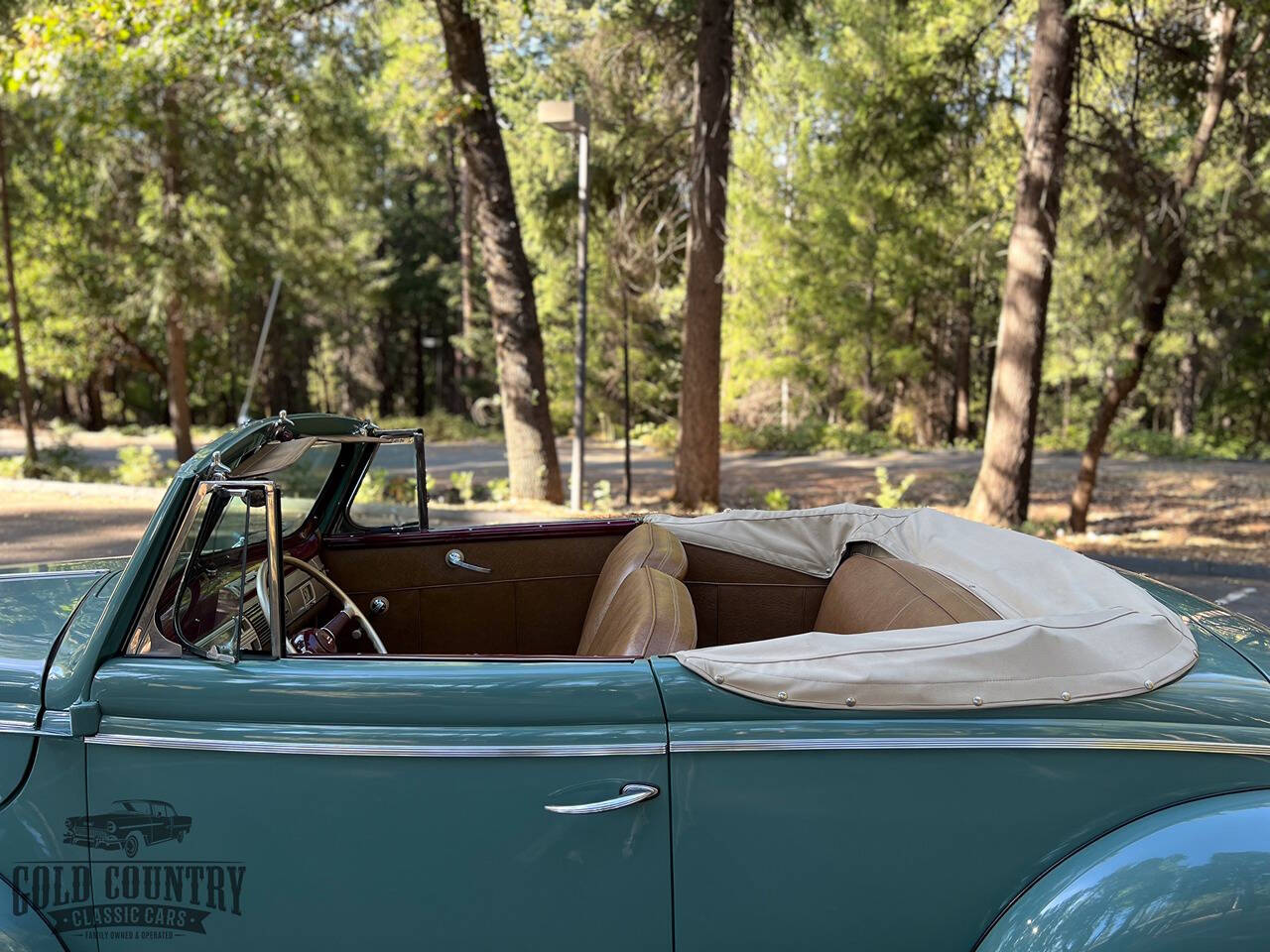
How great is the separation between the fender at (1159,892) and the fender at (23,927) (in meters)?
1.76

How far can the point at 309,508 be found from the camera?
3154 mm

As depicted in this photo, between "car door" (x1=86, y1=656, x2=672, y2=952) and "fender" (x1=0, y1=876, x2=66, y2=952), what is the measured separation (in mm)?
96

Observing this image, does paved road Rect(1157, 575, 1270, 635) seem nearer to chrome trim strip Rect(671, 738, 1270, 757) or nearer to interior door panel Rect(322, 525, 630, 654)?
interior door panel Rect(322, 525, 630, 654)

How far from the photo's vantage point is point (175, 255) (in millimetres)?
16094

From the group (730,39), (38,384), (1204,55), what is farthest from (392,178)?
(1204,55)

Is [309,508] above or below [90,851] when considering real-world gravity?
above

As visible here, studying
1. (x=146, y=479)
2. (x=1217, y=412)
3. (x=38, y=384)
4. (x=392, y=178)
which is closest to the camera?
(x=146, y=479)

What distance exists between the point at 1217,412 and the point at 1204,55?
2783cm

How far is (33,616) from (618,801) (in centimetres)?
166

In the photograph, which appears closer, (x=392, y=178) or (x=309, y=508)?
(x=309, y=508)

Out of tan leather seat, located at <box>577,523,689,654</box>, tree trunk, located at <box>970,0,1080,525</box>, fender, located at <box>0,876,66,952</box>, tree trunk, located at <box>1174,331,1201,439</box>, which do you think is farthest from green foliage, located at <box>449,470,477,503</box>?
tree trunk, located at <box>1174,331,1201,439</box>

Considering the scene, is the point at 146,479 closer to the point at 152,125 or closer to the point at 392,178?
the point at 152,125

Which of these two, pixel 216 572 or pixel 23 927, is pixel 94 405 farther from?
pixel 23 927

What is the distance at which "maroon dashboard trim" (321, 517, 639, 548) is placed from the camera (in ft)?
10.5
